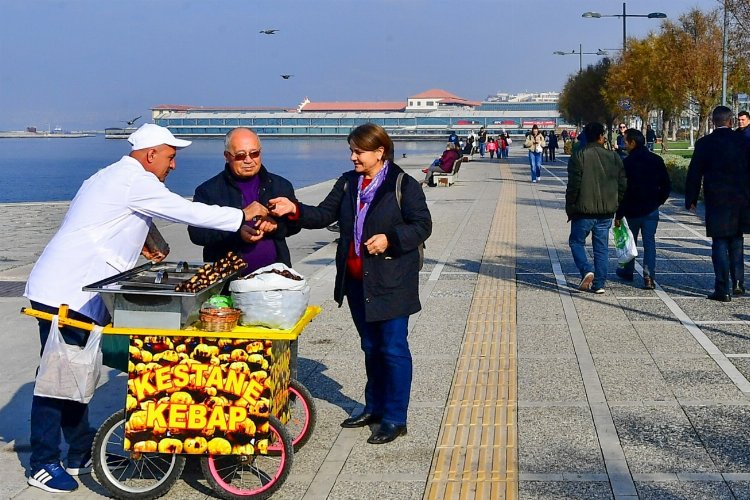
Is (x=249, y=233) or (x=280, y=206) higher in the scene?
(x=280, y=206)

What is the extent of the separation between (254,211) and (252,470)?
134 centimetres

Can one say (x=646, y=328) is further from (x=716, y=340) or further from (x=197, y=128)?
(x=197, y=128)

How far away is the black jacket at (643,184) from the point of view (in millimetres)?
11680

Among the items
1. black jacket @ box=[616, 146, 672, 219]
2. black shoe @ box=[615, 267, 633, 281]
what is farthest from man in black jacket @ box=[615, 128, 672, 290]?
black shoe @ box=[615, 267, 633, 281]

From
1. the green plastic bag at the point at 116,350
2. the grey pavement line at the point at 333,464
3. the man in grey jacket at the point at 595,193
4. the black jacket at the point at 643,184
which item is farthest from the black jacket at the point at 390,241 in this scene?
the black jacket at the point at 643,184

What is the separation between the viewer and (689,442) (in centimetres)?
602

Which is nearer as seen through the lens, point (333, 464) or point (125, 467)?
point (125, 467)

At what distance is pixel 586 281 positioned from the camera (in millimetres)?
11383

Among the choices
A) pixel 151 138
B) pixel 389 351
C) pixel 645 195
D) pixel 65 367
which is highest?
pixel 151 138

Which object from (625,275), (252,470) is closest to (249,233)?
(252,470)

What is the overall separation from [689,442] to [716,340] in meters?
3.03

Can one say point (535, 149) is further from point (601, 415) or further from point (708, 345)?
point (601, 415)

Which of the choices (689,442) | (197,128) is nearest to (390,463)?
(689,442)

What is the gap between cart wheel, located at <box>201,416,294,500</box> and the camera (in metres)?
5.29
